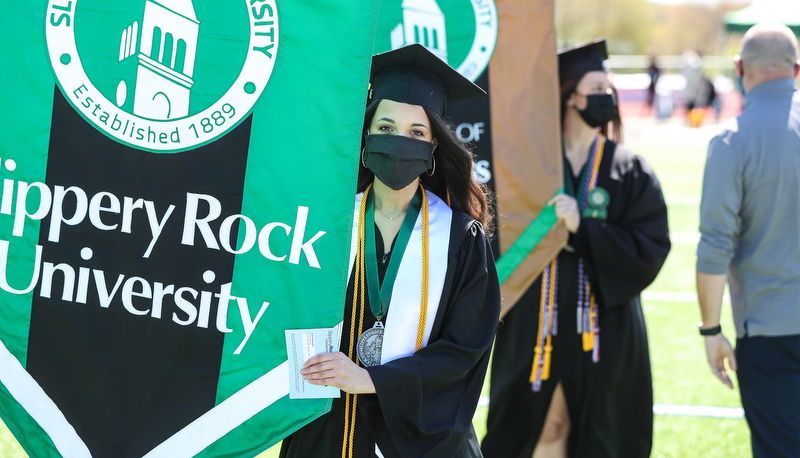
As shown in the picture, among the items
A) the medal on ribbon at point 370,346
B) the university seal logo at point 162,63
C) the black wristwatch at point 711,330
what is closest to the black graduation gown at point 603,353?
the black wristwatch at point 711,330

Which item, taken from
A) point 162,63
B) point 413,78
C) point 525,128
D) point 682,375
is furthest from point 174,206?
point 682,375

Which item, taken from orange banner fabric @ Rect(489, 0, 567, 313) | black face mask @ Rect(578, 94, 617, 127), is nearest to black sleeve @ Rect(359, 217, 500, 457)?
orange banner fabric @ Rect(489, 0, 567, 313)

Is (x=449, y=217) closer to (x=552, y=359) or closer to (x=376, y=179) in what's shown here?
(x=376, y=179)

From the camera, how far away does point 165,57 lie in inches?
87.8

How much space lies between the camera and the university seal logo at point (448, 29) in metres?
3.58

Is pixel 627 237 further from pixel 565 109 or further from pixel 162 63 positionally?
pixel 162 63

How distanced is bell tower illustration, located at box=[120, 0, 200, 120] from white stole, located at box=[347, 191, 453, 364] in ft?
2.15

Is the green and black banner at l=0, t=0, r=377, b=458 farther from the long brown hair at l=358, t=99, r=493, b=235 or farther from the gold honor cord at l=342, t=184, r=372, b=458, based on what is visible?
the long brown hair at l=358, t=99, r=493, b=235

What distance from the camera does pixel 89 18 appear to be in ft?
7.41

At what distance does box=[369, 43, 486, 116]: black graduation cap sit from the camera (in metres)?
2.59

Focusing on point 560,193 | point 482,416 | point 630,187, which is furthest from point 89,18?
point 482,416

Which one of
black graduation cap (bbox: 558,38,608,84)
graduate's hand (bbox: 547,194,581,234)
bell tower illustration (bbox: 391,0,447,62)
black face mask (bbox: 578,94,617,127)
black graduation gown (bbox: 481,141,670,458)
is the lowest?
black graduation gown (bbox: 481,141,670,458)

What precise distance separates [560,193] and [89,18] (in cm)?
217

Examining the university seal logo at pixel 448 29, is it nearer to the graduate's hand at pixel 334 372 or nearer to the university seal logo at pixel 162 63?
the university seal logo at pixel 162 63
